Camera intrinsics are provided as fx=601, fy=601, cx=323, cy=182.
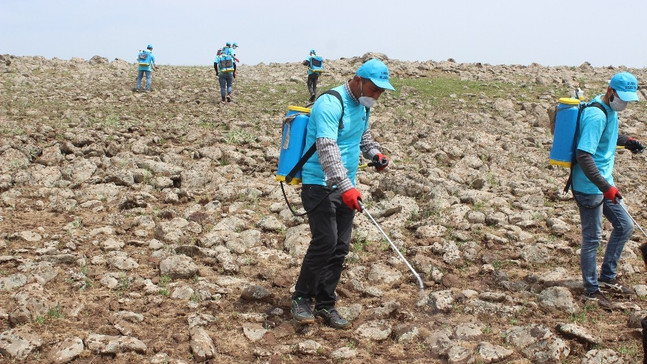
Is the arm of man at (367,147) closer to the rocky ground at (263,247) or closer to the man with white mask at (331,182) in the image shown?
the man with white mask at (331,182)

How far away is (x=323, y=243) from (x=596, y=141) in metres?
2.87

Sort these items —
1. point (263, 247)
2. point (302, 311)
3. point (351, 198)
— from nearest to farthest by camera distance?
point (351, 198)
point (302, 311)
point (263, 247)

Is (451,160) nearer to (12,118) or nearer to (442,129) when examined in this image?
(442,129)

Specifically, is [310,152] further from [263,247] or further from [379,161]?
[263,247]

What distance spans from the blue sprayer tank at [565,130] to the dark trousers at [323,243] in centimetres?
234

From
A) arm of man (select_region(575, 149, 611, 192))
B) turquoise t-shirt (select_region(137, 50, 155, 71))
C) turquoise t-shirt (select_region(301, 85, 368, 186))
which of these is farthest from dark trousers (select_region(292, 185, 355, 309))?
turquoise t-shirt (select_region(137, 50, 155, 71))

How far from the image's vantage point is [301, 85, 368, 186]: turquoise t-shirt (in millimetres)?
5066

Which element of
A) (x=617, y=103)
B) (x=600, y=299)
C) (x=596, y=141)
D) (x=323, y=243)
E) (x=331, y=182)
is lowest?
(x=600, y=299)

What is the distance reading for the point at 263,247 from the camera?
25.1 ft

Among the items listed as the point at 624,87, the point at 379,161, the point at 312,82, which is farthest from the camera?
the point at 312,82

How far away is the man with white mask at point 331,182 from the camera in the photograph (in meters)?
5.01

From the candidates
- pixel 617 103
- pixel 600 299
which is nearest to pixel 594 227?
pixel 600 299

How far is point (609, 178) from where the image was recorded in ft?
→ 20.0

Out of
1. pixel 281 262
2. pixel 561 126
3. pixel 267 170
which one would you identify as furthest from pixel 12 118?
pixel 561 126
